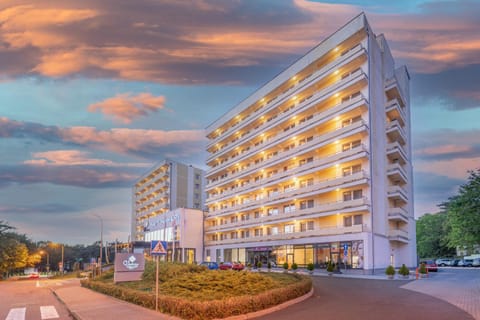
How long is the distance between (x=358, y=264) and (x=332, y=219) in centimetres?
716

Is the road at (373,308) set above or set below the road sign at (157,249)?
below

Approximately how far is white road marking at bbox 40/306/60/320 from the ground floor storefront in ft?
109

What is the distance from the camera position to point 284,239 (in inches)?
2362

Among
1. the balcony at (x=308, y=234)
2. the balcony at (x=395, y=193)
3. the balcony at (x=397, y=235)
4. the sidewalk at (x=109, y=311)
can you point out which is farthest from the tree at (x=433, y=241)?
the sidewalk at (x=109, y=311)

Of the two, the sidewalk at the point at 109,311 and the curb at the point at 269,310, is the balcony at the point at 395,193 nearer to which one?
the curb at the point at 269,310

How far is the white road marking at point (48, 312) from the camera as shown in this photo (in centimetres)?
1955

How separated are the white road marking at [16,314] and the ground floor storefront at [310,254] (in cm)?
3450

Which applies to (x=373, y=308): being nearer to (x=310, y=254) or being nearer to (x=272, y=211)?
(x=310, y=254)

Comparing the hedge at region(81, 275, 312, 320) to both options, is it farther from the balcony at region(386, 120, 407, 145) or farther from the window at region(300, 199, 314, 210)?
the balcony at region(386, 120, 407, 145)

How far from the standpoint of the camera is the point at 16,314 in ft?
66.7

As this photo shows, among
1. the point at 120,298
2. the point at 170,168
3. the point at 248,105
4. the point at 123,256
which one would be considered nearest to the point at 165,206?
the point at 170,168

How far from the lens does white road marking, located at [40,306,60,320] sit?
19547mm

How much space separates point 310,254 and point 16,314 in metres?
39.8

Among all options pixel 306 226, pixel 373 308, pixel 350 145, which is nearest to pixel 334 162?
pixel 350 145
